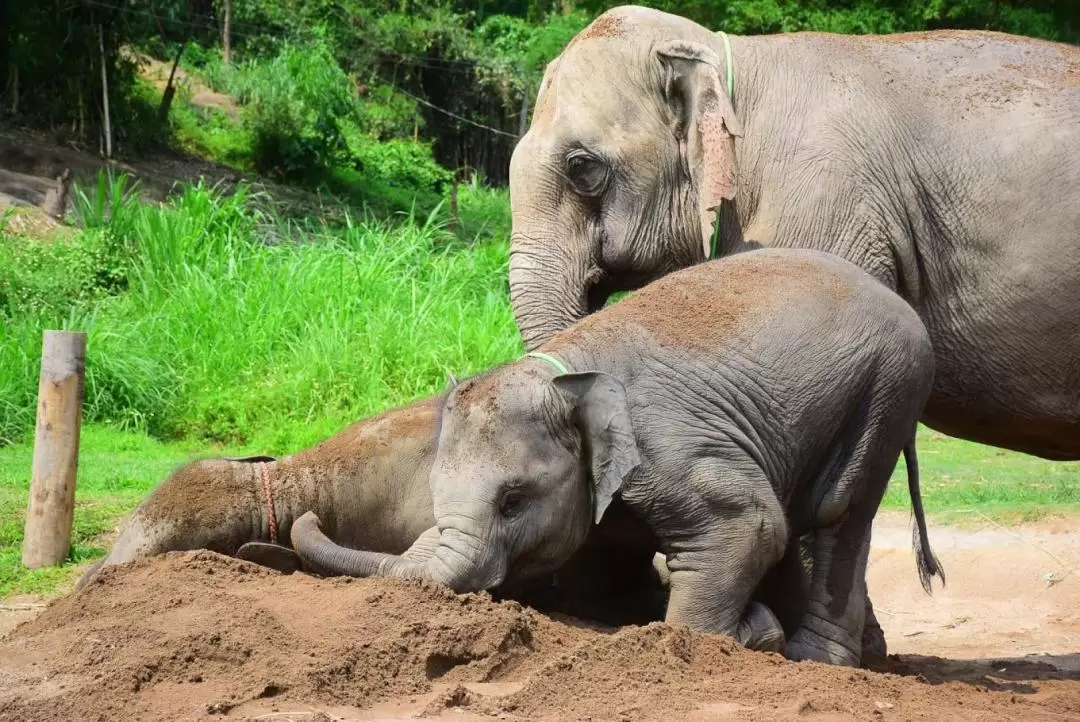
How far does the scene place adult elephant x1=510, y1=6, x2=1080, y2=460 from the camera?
586cm

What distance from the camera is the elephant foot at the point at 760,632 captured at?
17.1ft

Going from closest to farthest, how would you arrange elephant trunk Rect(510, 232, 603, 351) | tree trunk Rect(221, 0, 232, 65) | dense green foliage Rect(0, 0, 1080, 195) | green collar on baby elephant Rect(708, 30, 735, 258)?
green collar on baby elephant Rect(708, 30, 735, 258) < elephant trunk Rect(510, 232, 603, 351) < dense green foliage Rect(0, 0, 1080, 195) < tree trunk Rect(221, 0, 232, 65)

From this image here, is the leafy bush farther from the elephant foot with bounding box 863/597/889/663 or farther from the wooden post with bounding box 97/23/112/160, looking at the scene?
the elephant foot with bounding box 863/597/889/663

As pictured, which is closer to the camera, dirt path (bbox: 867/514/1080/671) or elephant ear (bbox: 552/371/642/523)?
elephant ear (bbox: 552/371/642/523)

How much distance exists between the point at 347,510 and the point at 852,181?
241 centimetres

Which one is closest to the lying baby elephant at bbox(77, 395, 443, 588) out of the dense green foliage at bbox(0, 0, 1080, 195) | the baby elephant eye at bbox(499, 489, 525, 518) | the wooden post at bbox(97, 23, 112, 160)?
the baby elephant eye at bbox(499, 489, 525, 518)

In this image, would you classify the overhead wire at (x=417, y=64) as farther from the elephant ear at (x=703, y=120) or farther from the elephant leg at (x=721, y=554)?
the elephant leg at (x=721, y=554)

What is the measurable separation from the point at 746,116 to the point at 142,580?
2.93 meters

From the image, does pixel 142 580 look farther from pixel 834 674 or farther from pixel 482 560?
pixel 834 674

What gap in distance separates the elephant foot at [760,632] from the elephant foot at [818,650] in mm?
179

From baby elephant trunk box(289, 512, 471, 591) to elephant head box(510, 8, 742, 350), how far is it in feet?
3.99

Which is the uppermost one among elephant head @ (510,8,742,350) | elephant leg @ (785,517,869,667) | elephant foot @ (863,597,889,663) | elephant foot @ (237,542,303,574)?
elephant head @ (510,8,742,350)

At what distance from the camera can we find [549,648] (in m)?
4.69

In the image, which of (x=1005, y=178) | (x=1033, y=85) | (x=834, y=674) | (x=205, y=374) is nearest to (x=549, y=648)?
(x=834, y=674)
